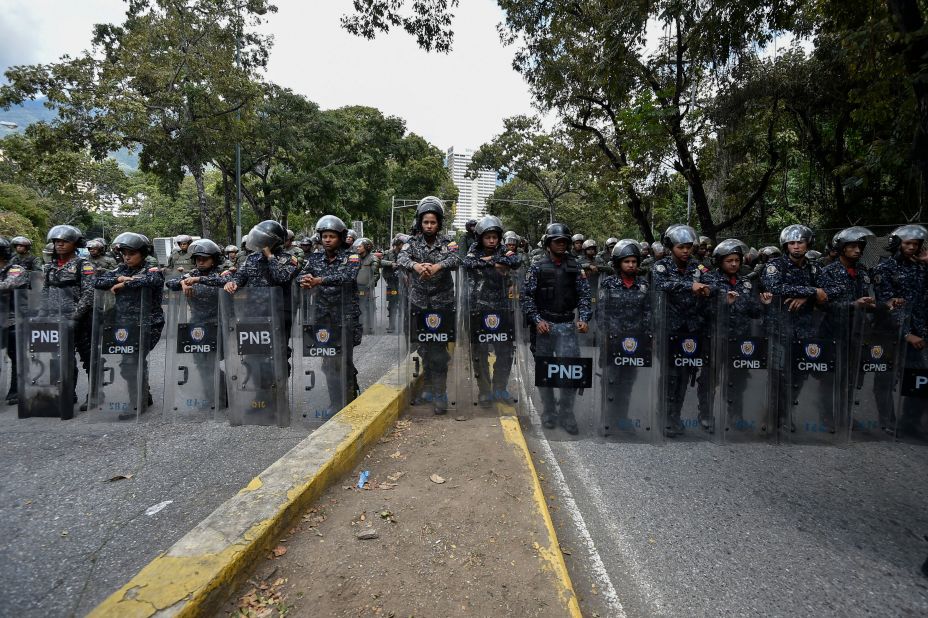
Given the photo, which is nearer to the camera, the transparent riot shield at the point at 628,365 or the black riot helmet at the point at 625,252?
the transparent riot shield at the point at 628,365

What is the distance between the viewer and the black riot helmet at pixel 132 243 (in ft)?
18.4

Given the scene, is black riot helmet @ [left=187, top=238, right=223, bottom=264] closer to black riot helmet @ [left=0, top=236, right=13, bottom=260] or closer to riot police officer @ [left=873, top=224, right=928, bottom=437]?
black riot helmet @ [left=0, top=236, right=13, bottom=260]

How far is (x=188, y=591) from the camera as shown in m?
2.10

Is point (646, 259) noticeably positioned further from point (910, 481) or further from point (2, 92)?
point (2, 92)

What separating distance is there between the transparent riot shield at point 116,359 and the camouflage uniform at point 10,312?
1.18 meters

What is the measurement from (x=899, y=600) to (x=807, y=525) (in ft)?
2.36

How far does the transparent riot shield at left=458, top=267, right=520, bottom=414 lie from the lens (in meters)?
5.11

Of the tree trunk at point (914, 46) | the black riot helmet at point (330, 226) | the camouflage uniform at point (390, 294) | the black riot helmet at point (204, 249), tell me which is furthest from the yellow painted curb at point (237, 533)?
the camouflage uniform at point (390, 294)

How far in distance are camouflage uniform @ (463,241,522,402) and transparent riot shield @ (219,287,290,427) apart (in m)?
1.84

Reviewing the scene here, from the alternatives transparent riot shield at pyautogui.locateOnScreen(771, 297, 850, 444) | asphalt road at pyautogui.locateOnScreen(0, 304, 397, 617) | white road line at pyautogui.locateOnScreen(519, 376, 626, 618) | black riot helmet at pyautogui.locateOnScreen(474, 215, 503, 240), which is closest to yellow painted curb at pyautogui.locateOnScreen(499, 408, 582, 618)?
white road line at pyautogui.locateOnScreen(519, 376, 626, 618)

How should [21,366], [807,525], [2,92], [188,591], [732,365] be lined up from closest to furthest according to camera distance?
[188,591] → [807,525] → [732,365] → [21,366] → [2,92]

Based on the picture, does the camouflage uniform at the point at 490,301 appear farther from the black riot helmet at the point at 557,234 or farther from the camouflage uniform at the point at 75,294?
the camouflage uniform at the point at 75,294

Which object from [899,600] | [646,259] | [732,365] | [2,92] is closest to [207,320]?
[732,365]

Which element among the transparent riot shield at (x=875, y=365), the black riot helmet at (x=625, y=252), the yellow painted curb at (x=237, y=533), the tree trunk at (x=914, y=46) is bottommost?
the yellow painted curb at (x=237, y=533)
